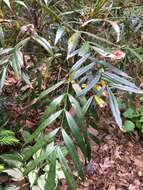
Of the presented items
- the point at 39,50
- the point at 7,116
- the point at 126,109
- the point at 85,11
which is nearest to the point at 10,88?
the point at 7,116

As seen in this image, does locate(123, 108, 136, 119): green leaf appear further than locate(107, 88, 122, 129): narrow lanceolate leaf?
Yes

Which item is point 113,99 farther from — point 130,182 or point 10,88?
point 130,182

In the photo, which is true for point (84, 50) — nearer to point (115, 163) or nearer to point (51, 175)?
point (51, 175)

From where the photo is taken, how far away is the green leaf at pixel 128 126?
255cm

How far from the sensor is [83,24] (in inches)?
60.8

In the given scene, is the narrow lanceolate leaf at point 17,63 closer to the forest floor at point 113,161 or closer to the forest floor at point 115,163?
the forest floor at point 113,161

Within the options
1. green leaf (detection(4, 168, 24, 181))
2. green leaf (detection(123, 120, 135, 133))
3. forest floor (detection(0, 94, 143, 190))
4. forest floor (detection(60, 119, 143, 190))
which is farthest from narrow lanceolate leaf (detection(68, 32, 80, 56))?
green leaf (detection(123, 120, 135, 133))

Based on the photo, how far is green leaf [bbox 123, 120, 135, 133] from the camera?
2.55 m

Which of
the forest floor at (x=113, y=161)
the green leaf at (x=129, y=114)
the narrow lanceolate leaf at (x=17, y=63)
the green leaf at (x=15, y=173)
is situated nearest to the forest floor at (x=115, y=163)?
the forest floor at (x=113, y=161)

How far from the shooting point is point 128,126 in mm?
2578

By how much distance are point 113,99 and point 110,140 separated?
1.34 metres

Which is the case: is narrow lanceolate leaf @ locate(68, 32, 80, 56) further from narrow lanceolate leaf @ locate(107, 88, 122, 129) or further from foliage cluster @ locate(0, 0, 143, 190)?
narrow lanceolate leaf @ locate(107, 88, 122, 129)

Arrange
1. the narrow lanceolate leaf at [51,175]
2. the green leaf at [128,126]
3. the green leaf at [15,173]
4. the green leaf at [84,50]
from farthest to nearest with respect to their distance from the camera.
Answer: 1. the green leaf at [128,126]
2. the green leaf at [15,173]
3. the green leaf at [84,50]
4. the narrow lanceolate leaf at [51,175]

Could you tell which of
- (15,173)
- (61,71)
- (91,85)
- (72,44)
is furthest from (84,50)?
(15,173)
